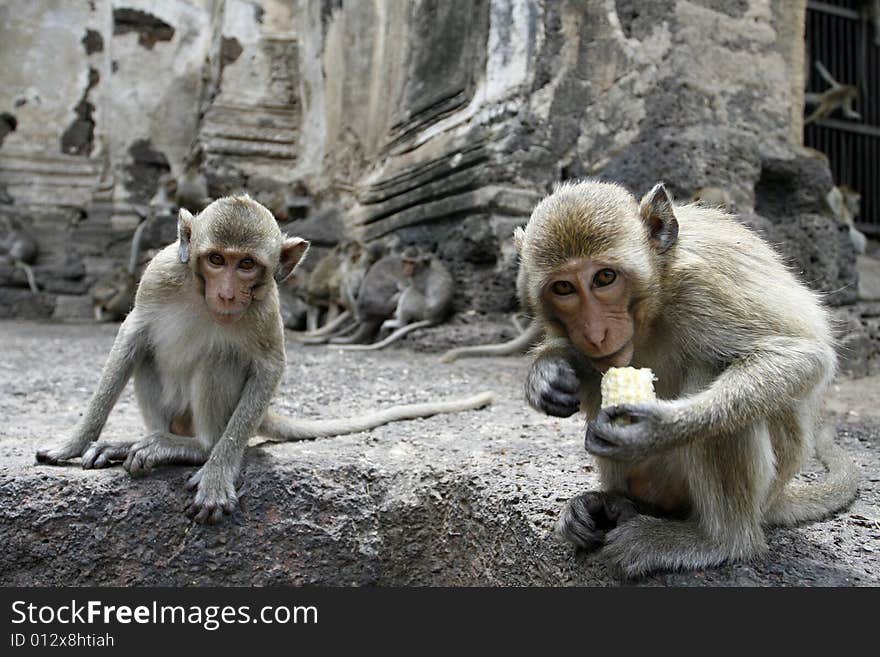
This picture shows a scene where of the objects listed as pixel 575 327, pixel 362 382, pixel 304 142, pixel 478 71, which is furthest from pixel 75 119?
pixel 575 327

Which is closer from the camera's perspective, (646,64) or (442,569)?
(442,569)

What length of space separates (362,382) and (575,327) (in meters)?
3.08

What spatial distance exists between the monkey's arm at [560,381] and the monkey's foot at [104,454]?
1.26m

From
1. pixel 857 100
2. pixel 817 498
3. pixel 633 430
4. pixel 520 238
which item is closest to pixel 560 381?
pixel 633 430

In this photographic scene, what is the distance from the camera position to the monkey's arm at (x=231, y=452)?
80.4 inches

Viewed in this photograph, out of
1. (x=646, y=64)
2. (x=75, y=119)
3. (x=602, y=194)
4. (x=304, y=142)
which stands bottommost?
(x=602, y=194)

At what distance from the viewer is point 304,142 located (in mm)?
11289

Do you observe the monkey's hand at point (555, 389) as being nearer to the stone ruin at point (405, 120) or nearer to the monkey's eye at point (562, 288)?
the monkey's eye at point (562, 288)

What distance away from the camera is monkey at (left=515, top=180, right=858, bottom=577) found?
149cm

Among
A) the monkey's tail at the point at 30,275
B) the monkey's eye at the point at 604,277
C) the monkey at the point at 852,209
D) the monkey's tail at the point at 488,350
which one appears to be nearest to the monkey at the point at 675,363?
the monkey's eye at the point at 604,277

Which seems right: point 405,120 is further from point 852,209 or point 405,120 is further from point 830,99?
point 852,209

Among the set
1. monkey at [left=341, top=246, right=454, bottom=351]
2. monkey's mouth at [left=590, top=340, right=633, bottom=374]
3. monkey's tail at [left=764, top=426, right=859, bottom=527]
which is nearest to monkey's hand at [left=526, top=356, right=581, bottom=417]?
monkey's mouth at [left=590, top=340, right=633, bottom=374]

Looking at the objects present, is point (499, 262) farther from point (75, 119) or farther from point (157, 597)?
point (75, 119)

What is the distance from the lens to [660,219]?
1673 mm
